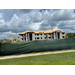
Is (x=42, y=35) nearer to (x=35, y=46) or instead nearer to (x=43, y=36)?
(x=43, y=36)

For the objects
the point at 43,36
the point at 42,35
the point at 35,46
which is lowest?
the point at 43,36

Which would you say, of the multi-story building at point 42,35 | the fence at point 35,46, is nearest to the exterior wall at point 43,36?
the multi-story building at point 42,35

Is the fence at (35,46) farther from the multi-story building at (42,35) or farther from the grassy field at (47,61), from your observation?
the multi-story building at (42,35)

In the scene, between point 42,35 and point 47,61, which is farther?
point 42,35

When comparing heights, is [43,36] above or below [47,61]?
below

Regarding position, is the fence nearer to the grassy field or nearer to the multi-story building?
the grassy field

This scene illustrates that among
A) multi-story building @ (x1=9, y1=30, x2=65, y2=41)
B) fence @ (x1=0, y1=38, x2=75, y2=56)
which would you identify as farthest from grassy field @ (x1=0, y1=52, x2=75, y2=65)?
multi-story building @ (x1=9, y1=30, x2=65, y2=41)

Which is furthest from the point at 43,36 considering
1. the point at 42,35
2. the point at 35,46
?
the point at 35,46

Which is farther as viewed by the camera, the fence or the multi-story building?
the multi-story building

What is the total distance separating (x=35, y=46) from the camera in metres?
12.4

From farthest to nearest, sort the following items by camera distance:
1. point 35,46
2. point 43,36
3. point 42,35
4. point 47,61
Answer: point 42,35
point 43,36
point 35,46
point 47,61

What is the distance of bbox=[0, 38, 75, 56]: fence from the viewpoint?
11578 mm

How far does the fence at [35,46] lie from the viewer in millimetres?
11578
